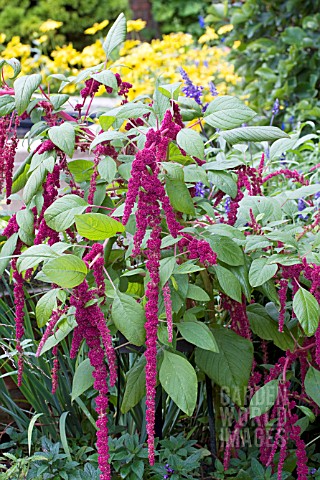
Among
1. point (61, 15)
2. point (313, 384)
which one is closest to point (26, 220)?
point (313, 384)

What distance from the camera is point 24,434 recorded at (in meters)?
1.82

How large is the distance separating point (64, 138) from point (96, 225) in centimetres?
21

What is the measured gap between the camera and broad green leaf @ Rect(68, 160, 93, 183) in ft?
5.17

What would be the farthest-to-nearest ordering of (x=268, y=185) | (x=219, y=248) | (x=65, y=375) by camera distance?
(x=268, y=185) < (x=65, y=375) < (x=219, y=248)

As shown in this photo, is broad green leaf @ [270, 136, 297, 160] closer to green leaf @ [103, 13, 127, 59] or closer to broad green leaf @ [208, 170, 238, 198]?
broad green leaf @ [208, 170, 238, 198]

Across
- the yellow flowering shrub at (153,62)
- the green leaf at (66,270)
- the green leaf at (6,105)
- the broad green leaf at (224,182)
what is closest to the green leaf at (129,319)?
the green leaf at (66,270)

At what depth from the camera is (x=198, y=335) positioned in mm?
1349

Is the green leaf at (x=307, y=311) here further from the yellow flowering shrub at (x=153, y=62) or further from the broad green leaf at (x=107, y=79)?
the yellow flowering shrub at (x=153, y=62)

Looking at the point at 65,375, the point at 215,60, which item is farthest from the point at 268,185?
the point at 215,60

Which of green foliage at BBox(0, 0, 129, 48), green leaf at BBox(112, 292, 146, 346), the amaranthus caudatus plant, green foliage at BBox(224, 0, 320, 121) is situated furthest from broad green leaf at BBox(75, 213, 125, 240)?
green foliage at BBox(0, 0, 129, 48)

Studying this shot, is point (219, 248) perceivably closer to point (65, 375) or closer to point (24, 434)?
point (65, 375)

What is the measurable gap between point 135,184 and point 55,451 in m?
0.76

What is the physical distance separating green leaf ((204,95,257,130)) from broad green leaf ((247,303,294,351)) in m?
0.47

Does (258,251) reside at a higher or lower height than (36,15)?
higher
